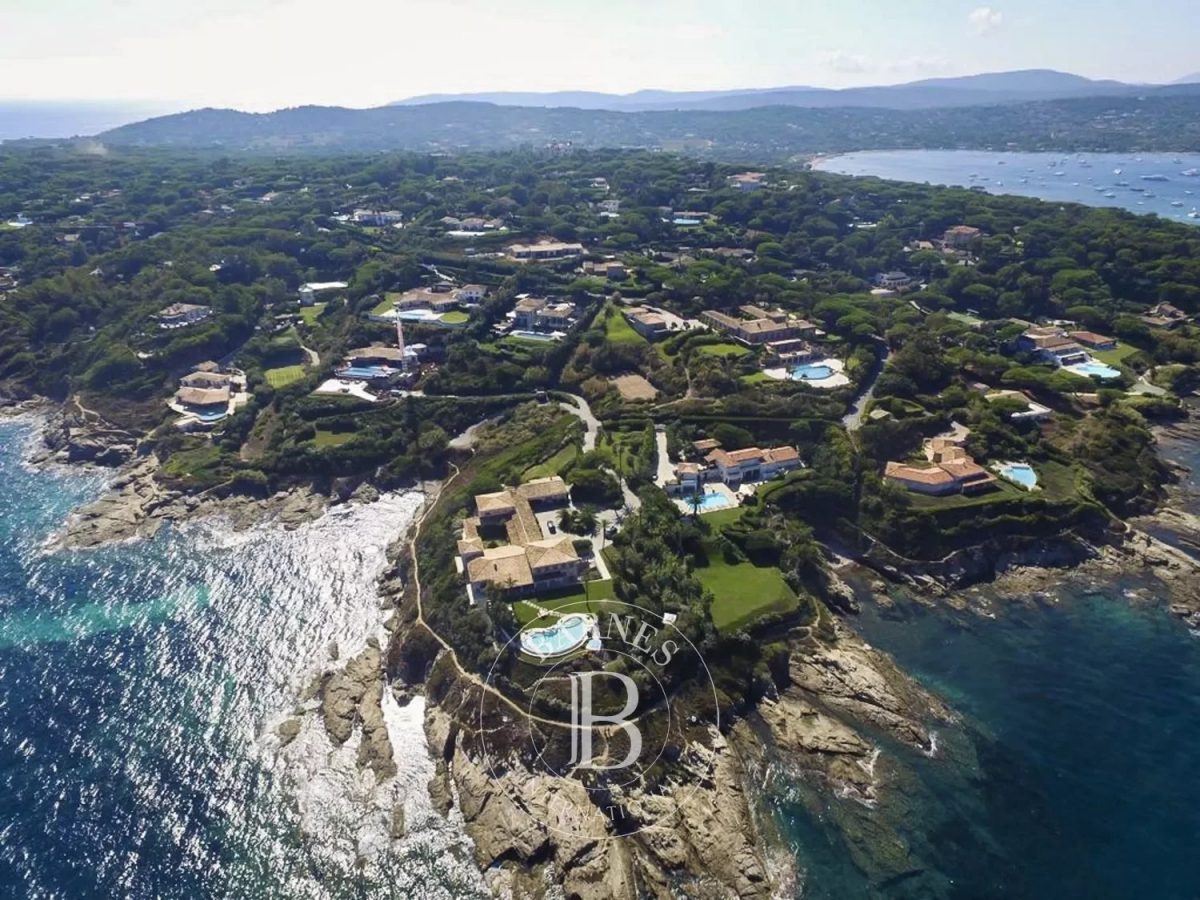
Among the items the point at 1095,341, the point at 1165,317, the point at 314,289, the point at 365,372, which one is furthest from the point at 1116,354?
the point at 314,289

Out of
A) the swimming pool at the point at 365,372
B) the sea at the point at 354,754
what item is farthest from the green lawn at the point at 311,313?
the sea at the point at 354,754

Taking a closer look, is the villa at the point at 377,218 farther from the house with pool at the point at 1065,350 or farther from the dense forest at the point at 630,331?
the house with pool at the point at 1065,350

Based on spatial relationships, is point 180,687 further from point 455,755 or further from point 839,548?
point 839,548

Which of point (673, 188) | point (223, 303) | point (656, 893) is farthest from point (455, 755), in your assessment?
point (673, 188)

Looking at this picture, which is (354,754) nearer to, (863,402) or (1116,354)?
(863,402)

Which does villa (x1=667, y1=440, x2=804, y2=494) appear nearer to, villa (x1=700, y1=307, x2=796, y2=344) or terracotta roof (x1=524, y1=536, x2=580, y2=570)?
terracotta roof (x1=524, y1=536, x2=580, y2=570)
